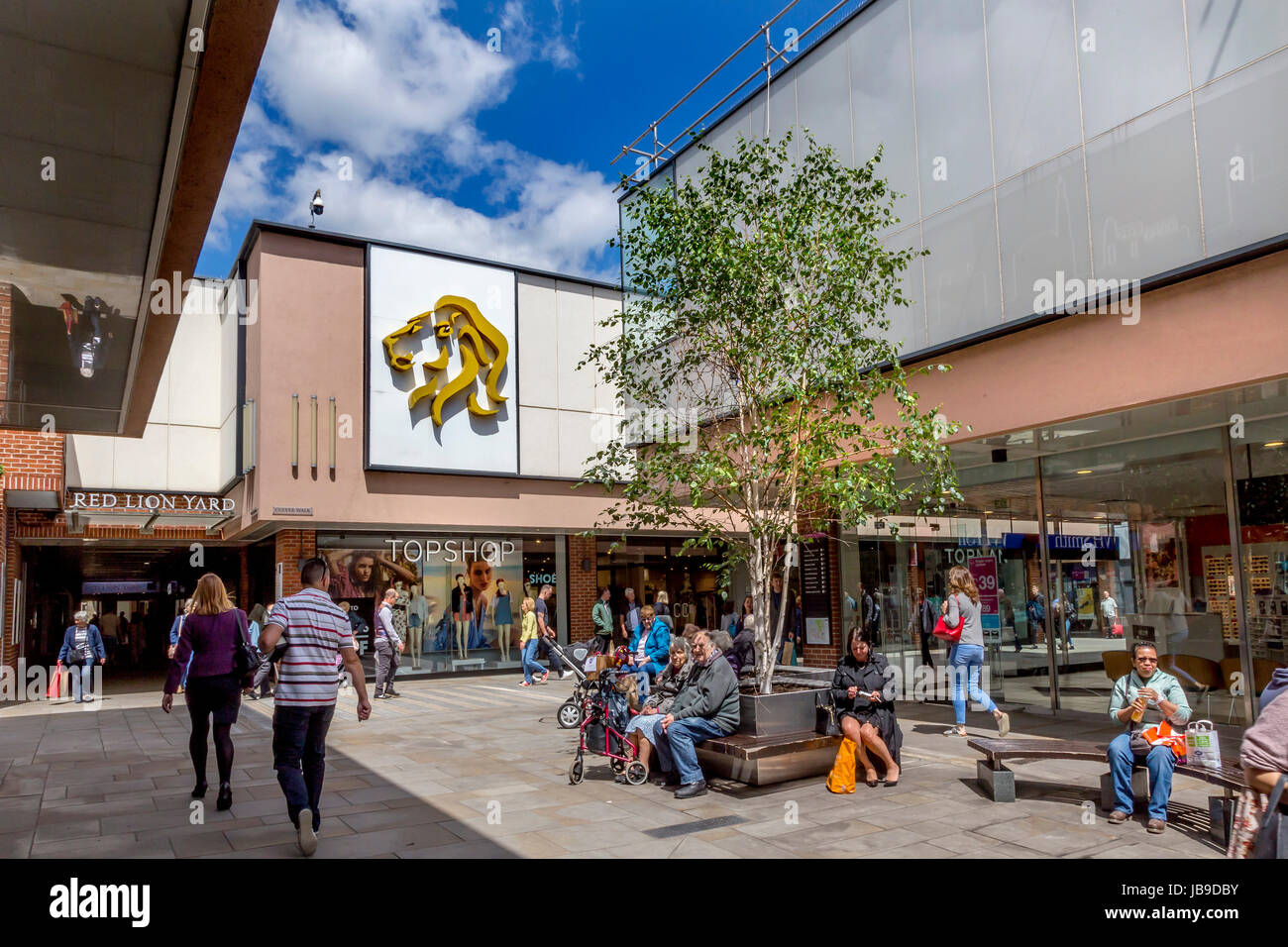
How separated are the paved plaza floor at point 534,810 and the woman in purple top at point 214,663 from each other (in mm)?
601

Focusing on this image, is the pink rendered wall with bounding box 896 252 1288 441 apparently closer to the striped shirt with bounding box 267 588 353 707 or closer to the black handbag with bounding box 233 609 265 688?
the striped shirt with bounding box 267 588 353 707

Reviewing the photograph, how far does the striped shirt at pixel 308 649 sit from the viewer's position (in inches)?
235

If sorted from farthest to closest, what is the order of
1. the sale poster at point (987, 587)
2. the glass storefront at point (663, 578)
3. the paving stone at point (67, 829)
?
the glass storefront at point (663, 578) → the sale poster at point (987, 587) → the paving stone at point (67, 829)

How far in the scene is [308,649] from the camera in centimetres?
605

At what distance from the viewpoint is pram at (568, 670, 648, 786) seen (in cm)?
823

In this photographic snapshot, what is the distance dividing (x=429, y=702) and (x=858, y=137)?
11.2m

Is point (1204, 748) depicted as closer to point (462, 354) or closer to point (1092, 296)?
point (1092, 296)

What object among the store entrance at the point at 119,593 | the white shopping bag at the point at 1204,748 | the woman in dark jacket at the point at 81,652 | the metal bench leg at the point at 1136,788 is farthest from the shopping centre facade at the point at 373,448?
the white shopping bag at the point at 1204,748

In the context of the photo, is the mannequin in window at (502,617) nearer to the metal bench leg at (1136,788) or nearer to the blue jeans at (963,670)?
the blue jeans at (963,670)

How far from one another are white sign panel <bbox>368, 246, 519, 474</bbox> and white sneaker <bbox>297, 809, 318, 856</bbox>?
13.8 m

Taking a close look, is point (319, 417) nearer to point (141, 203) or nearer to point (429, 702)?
point (429, 702)
